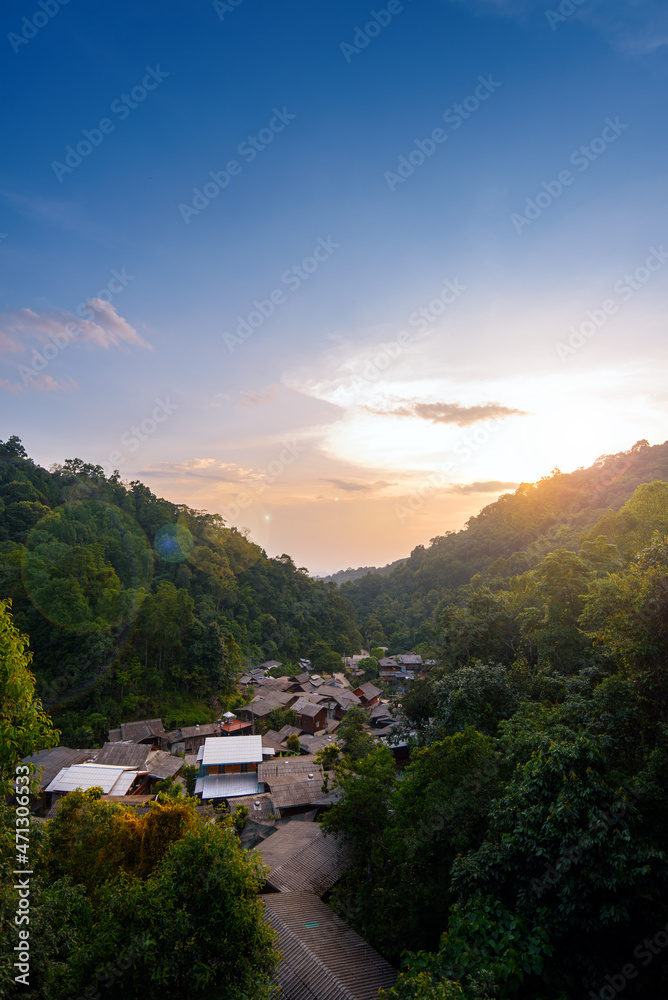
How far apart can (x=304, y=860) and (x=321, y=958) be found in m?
4.88

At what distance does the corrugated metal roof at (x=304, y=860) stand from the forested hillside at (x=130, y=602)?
→ 1305 cm

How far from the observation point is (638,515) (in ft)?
82.3

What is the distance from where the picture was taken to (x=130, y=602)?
110ft

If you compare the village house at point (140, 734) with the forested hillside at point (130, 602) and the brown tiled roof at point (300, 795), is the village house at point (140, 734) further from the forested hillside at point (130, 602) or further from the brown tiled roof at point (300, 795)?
the brown tiled roof at point (300, 795)

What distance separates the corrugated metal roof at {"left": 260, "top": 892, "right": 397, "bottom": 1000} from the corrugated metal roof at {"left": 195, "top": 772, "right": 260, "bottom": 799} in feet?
34.5

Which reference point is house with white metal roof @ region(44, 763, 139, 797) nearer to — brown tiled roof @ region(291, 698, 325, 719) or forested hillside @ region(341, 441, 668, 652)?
brown tiled roof @ region(291, 698, 325, 719)

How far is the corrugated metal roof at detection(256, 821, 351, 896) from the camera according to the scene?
43.1ft

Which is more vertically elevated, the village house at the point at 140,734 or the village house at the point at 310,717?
the village house at the point at 140,734

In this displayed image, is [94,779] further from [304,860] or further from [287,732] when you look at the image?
[287,732]

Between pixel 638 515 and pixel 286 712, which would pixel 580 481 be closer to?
pixel 638 515

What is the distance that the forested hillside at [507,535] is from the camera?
54.9 meters

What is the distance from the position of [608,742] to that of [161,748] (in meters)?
28.5

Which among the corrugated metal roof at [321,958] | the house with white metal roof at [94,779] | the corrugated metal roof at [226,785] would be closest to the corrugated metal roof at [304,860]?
the corrugated metal roof at [321,958]

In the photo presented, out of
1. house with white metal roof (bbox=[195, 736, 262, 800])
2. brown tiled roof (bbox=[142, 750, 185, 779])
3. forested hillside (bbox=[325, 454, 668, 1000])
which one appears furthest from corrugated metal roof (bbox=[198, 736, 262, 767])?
forested hillside (bbox=[325, 454, 668, 1000])
